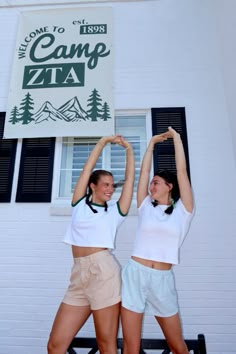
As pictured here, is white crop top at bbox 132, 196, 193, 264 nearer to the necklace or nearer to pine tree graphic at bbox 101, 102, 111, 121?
the necklace

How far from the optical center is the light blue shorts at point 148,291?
1534mm

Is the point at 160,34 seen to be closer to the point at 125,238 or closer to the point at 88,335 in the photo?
the point at 125,238

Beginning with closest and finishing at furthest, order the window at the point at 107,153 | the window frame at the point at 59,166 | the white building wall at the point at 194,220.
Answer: the white building wall at the point at 194,220 < the window frame at the point at 59,166 < the window at the point at 107,153

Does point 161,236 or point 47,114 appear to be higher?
point 47,114

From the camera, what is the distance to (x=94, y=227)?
5.35 ft

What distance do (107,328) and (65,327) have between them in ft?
0.89

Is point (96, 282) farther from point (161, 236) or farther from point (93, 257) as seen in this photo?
point (161, 236)

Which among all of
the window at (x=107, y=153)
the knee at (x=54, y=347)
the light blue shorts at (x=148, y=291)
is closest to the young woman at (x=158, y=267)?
the light blue shorts at (x=148, y=291)

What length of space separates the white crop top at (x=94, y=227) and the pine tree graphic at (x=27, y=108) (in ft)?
5.46

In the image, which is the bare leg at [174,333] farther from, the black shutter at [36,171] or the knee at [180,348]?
the black shutter at [36,171]

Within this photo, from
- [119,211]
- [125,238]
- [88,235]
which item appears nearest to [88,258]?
[88,235]

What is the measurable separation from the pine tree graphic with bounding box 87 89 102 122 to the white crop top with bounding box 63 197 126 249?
4.81 ft

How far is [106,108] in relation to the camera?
2.96 metres

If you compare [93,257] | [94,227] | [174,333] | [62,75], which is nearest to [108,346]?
[174,333]
